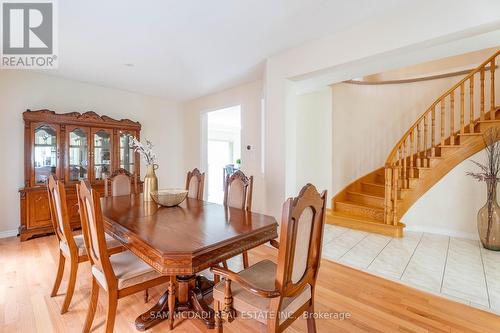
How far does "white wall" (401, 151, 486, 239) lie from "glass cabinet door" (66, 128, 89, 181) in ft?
17.6

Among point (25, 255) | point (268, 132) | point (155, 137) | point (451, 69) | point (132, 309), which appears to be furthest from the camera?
point (155, 137)

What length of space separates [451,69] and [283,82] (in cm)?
358

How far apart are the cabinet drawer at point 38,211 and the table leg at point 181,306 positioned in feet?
9.14

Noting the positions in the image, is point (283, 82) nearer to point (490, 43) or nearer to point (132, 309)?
point (490, 43)

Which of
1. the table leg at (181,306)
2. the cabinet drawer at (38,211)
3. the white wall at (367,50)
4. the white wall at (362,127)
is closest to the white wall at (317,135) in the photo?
the white wall at (362,127)

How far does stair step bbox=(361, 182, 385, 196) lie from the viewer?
4.47m

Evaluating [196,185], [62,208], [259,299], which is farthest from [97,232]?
[196,185]

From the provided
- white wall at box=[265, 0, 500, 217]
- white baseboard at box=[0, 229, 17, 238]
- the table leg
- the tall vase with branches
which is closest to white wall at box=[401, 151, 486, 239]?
the tall vase with branches

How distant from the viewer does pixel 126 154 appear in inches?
173

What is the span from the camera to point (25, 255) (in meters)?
2.87

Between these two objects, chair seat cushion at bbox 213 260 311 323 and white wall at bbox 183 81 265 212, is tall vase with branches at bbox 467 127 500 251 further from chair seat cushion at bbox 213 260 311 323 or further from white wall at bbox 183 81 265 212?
chair seat cushion at bbox 213 260 311 323

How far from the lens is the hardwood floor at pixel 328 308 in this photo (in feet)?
5.51

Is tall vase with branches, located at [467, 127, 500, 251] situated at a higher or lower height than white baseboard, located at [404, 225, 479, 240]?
higher

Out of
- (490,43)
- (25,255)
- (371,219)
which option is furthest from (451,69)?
(25,255)
